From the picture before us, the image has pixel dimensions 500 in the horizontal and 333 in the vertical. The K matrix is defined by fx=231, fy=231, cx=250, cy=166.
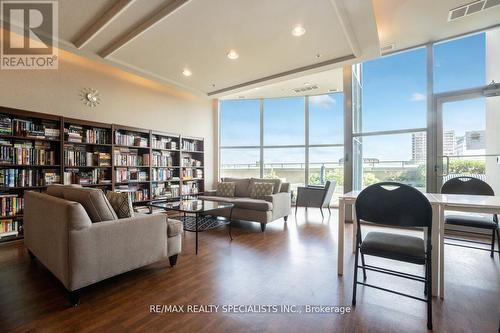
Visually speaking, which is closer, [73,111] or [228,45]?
[228,45]

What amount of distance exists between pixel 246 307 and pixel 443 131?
4.27m

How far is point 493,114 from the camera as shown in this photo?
3568mm

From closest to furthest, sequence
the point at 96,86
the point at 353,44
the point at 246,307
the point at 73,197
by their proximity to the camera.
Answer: the point at 246,307
the point at 73,197
the point at 353,44
the point at 96,86

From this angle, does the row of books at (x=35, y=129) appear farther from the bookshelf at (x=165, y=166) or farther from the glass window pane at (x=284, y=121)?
the glass window pane at (x=284, y=121)

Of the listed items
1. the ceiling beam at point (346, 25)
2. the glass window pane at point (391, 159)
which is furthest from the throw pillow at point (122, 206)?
the glass window pane at point (391, 159)

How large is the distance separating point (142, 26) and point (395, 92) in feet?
14.4

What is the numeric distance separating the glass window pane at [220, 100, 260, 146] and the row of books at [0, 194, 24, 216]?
179 inches

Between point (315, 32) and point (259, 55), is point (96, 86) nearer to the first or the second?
point (259, 55)

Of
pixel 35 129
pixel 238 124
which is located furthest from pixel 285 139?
pixel 35 129

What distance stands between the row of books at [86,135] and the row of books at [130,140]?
6.5 inches

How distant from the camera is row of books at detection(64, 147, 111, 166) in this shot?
12.1 feet

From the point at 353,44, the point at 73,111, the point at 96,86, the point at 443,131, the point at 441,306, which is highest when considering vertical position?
the point at 353,44

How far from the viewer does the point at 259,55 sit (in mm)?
3740

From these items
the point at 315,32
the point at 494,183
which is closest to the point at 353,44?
the point at 315,32
